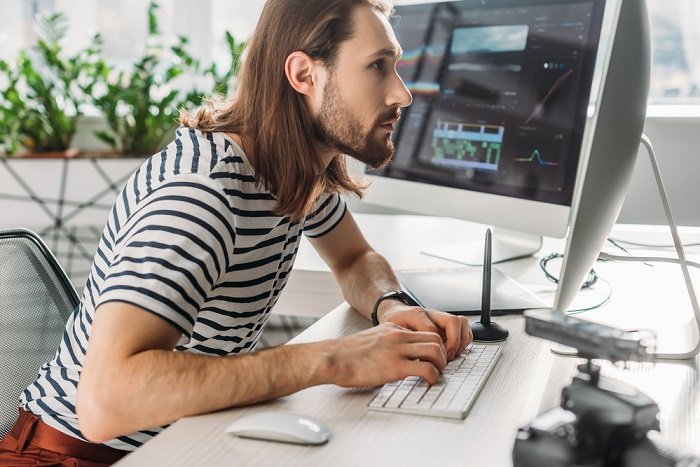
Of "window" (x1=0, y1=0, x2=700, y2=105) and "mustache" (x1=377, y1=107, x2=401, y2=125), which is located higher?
"window" (x1=0, y1=0, x2=700, y2=105)

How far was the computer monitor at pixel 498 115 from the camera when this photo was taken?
1.38 metres

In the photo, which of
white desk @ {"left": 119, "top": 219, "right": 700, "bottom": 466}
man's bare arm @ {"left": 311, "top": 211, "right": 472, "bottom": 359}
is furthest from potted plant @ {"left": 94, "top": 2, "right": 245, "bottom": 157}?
white desk @ {"left": 119, "top": 219, "right": 700, "bottom": 466}

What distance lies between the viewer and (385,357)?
94 centimetres

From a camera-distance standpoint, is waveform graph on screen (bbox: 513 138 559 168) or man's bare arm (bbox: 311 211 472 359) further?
waveform graph on screen (bbox: 513 138 559 168)

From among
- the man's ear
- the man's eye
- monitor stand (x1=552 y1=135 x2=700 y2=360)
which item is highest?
the man's eye

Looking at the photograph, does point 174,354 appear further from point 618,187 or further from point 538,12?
point 538,12

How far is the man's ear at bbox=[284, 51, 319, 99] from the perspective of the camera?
1202 mm

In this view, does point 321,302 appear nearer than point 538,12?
No

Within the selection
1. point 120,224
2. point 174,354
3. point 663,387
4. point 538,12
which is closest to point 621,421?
point 663,387

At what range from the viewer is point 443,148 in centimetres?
164

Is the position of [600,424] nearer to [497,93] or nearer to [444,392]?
[444,392]

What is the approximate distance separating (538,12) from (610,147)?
0.58 metres

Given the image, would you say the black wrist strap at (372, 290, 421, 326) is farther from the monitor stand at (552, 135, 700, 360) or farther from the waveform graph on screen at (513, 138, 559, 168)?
the waveform graph on screen at (513, 138, 559, 168)

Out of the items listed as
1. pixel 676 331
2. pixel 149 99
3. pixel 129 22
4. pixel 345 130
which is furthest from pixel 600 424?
pixel 129 22
